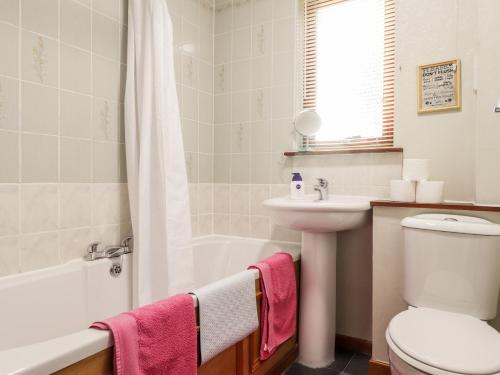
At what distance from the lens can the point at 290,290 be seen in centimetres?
170

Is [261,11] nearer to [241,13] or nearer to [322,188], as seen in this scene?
[241,13]

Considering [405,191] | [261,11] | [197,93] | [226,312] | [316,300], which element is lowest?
[316,300]

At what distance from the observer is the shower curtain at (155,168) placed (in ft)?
5.40

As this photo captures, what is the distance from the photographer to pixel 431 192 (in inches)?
62.7

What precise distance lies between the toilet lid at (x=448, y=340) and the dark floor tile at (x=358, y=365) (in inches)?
23.3

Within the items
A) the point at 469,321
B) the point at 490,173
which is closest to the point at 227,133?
the point at 490,173

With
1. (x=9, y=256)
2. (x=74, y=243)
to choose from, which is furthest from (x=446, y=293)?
(x=9, y=256)

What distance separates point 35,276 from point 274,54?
179 cm

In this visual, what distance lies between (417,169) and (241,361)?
1.17 m

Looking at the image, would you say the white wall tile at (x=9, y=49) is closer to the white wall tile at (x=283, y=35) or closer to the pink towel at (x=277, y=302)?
the pink towel at (x=277, y=302)

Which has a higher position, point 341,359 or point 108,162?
point 108,162

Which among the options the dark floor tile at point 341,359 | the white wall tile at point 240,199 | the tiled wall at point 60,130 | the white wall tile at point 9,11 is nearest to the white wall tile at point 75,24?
the tiled wall at point 60,130

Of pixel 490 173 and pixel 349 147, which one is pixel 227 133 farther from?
pixel 490 173

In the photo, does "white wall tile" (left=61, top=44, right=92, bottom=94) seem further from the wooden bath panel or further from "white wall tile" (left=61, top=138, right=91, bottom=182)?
the wooden bath panel
